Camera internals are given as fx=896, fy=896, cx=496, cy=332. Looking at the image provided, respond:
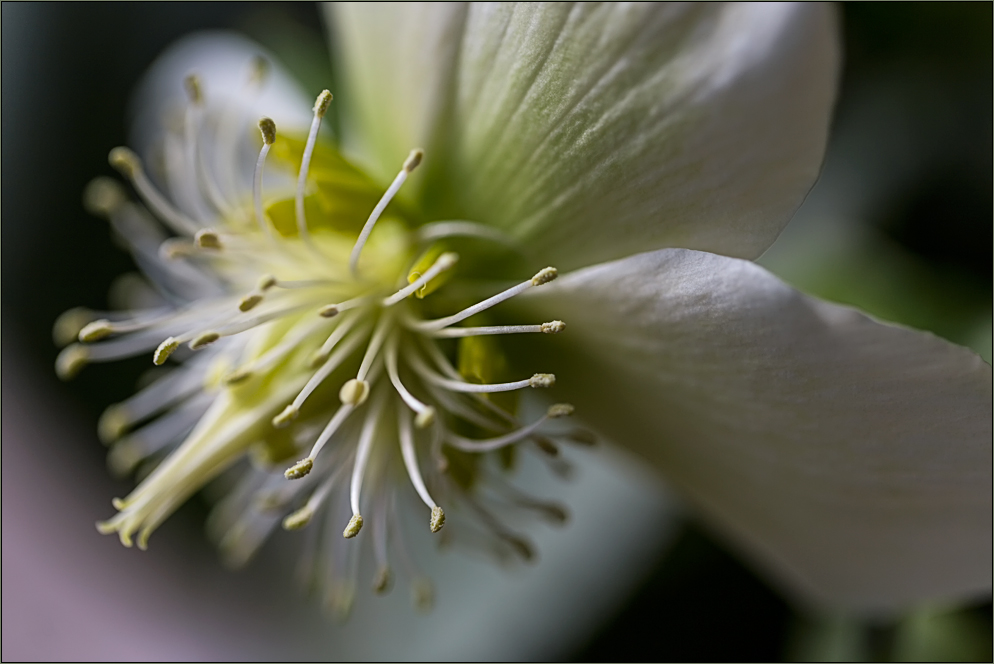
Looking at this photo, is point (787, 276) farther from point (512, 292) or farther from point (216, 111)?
point (216, 111)

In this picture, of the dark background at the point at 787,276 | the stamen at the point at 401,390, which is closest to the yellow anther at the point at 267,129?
the stamen at the point at 401,390

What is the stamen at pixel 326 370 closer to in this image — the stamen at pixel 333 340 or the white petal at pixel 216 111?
the stamen at pixel 333 340

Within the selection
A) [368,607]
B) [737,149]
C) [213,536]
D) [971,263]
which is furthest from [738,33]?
[213,536]

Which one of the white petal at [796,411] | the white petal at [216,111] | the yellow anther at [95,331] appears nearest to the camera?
the white petal at [796,411]

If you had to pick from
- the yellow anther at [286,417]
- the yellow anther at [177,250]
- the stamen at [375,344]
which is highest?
the yellow anther at [177,250]

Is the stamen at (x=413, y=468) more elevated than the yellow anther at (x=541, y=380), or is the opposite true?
the yellow anther at (x=541, y=380)

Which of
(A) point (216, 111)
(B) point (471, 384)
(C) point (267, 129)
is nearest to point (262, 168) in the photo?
(C) point (267, 129)
